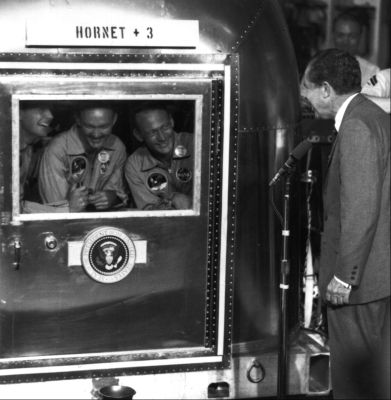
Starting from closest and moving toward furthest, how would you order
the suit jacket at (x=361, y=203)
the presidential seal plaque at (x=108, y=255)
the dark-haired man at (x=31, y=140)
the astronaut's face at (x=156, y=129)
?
the suit jacket at (x=361, y=203) < the dark-haired man at (x=31, y=140) < the presidential seal plaque at (x=108, y=255) < the astronaut's face at (x=156, y=129)

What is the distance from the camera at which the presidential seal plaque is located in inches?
217

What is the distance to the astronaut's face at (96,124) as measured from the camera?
5515 millimetres

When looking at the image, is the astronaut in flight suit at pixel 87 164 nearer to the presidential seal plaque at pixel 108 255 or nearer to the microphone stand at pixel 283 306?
the presidential seal plaque at pixel 108 255

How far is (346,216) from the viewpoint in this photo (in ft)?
17.0

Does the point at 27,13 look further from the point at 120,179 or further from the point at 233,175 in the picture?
the point at 233,175

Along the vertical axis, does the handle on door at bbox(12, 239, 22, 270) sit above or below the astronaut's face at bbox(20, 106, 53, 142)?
below

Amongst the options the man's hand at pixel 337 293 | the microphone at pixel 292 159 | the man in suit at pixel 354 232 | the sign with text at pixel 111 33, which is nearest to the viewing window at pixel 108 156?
the sign with text at pixel 111 33

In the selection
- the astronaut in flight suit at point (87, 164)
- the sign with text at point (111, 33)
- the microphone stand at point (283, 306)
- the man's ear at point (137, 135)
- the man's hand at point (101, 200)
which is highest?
the sign with text at point (111, 33)

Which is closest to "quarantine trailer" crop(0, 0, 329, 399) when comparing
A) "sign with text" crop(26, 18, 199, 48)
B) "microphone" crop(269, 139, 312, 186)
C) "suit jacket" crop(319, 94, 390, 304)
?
"sign with text" crop(26, 18, 199, 48)

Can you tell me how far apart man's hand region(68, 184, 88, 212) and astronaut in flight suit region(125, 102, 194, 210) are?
0.82ft

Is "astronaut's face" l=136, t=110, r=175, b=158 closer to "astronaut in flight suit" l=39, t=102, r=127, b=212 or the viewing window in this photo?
the viewing window

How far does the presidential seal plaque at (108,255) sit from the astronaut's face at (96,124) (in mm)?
465

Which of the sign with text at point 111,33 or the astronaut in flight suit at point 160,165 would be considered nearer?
the sign with text at point 111,33

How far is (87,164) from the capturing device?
18.4ft
